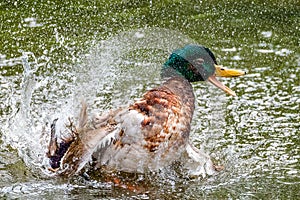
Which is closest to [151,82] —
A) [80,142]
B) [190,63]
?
[190,63]

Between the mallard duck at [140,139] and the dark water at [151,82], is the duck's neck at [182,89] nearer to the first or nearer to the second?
the mallard duck at [140,139]

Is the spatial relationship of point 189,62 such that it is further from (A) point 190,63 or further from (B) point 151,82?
(B) point 151,82

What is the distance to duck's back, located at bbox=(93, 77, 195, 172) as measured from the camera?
491cm

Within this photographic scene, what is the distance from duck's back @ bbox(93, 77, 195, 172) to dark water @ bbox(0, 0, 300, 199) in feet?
0.57

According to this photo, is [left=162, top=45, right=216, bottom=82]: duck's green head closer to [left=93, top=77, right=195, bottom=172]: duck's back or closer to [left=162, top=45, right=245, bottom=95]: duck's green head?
[left=162, top=45, right=245, bottom=95]: duck's green head

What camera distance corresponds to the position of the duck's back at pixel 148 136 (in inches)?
193

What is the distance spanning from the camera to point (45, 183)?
4949 millimetres

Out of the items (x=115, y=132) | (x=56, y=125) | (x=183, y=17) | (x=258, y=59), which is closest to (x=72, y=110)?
(x=56, y=125)

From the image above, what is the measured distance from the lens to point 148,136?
491cm

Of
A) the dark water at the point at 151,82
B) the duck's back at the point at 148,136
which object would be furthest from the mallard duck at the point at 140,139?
the dark water at the point at 151,82

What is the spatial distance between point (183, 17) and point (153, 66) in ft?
7.66

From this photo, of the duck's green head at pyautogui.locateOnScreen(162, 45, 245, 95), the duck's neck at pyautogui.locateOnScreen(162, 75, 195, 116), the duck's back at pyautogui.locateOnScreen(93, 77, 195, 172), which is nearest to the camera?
the duck's back at pyautogui.locateOnScreen(93, 77, 195, 172)

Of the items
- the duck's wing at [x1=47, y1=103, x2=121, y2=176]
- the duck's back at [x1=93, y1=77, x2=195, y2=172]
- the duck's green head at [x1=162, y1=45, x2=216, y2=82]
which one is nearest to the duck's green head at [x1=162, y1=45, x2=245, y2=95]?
the duck's green head at [x1=162, y1=45, x2=216, y2=82]

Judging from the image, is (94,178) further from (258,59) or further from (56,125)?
(258,59)
